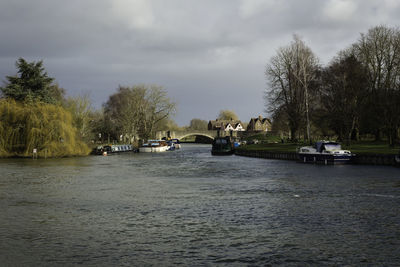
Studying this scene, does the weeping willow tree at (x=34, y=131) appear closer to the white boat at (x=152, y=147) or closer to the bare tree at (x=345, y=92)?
the white boat at (x=152, y=147)

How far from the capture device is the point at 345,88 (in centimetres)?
6400

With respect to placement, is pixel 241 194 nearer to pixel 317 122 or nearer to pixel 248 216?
pixel 248 216

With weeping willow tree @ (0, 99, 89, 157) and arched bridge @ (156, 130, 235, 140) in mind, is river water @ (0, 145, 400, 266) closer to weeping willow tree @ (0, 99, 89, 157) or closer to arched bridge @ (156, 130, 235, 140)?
weeping willow tree @ (0, 99, 89, 157)

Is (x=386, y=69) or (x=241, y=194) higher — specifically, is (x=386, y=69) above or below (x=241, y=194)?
above

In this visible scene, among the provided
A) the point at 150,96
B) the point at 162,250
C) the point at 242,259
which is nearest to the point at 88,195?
the point at 162,250

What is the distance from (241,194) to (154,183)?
8341mm

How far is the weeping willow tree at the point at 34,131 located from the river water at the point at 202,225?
35667 millimetres

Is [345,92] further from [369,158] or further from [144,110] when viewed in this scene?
[144,110]

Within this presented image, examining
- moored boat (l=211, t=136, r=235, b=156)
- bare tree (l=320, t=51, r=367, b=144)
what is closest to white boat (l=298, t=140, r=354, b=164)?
bare tree (l=320, t=51, r=367, b=144)

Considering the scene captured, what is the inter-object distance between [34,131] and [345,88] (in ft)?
140

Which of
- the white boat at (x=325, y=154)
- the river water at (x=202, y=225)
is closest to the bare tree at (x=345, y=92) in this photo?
the white boat at (x=325, y=154)

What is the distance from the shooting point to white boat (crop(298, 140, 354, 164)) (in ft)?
153

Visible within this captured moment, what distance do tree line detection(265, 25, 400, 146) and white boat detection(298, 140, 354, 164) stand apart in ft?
35.3

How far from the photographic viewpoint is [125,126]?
108m
